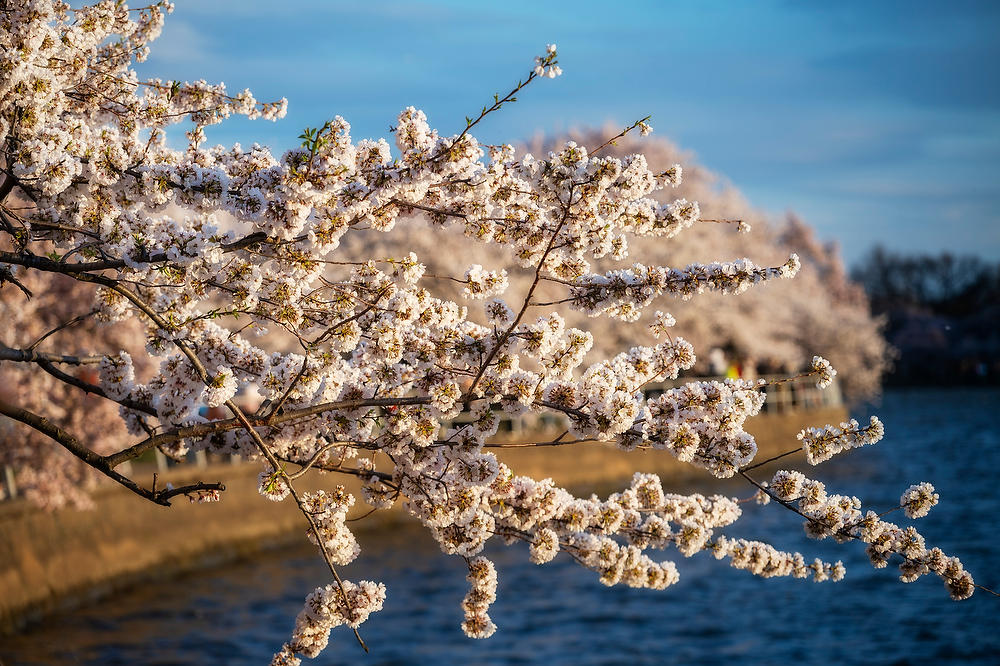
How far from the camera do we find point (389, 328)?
586cm

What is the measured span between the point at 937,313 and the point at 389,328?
10390 cm

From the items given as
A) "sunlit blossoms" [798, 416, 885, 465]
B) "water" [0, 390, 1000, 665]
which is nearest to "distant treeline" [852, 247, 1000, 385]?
"water" [0, 390, 1000, 665]

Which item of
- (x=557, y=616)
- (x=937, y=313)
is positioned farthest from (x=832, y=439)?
(x=937, y=313)

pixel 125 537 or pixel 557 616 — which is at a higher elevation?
pixel 125 537

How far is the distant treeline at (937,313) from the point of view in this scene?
3602 inches

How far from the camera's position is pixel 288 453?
638cm

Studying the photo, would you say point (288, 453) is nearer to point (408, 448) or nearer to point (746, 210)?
point (408, 448)

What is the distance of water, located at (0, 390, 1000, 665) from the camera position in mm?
17391

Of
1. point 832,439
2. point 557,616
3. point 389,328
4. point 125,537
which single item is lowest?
point 557,616

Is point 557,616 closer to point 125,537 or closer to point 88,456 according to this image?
point 125,537

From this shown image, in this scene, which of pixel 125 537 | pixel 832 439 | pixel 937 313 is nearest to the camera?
pixel 832 439

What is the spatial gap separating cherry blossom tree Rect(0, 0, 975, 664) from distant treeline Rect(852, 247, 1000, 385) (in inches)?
3251

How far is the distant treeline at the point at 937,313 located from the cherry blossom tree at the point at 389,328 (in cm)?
8259

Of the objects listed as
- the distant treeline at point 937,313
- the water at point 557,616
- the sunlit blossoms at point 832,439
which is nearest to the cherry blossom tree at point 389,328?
the sunlit blossoms at point 832,439
